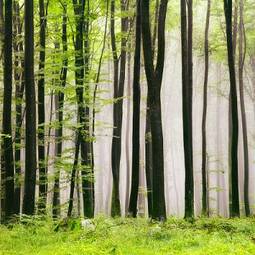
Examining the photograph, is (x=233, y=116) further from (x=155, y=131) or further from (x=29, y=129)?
(x=29, y=129)

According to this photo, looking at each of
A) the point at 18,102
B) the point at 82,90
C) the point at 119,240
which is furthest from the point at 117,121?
the point at 119,240

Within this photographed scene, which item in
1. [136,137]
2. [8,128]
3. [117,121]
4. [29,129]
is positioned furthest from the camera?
[117,121]

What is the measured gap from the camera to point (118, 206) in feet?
63.6

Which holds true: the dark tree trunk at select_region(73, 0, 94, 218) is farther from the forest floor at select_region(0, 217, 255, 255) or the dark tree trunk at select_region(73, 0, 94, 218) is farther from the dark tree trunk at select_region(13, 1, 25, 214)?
the forest floor at select_region(0, 217, 255, 255)

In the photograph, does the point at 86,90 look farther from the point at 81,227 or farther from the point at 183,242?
the point at 183,242

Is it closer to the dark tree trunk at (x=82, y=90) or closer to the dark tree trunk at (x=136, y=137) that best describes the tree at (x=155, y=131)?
the dark tree trunk at (x=82, y=90)

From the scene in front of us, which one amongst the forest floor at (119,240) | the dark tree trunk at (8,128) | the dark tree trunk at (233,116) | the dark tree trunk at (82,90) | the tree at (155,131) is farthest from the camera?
the dark tree trunk at (233,116)

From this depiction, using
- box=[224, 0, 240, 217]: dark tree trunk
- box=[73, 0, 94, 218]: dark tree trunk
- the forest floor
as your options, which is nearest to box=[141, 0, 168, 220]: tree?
→ the forest floor

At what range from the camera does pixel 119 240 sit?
923 centimetres

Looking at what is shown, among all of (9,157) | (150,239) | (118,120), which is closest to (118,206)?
(118,120)

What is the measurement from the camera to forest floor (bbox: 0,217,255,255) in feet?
25.6

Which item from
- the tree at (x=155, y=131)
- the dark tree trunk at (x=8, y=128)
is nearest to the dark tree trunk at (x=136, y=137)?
the tree at (x=155, y=131)

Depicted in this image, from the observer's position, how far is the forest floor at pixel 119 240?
7.80 meters

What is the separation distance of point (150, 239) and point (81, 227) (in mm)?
1868
